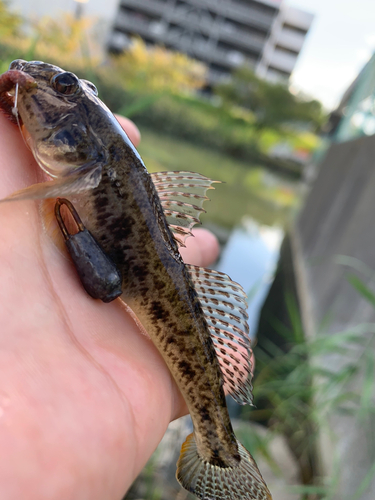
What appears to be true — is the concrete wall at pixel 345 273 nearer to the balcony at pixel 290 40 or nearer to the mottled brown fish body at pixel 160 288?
the mottled brown fish body at pixel 160 288

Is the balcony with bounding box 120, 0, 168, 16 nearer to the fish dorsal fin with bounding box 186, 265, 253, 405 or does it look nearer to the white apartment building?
the white apartment building

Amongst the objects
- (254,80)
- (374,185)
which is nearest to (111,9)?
(254,80)

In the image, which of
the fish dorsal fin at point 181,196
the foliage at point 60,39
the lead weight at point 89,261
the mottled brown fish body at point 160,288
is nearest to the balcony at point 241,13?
the foliage at point 60,39

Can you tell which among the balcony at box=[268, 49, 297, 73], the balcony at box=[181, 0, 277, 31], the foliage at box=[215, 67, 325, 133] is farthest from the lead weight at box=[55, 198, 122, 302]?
the balcony at box=[268, 49, 297, 73]

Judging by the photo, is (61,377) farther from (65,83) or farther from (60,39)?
→ (60,39)

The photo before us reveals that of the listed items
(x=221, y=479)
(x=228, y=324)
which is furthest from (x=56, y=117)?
(x=221, y=479)

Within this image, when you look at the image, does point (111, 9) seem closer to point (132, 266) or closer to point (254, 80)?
point (254, 80)

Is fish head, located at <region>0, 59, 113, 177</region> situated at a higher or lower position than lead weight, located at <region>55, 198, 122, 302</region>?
higher
